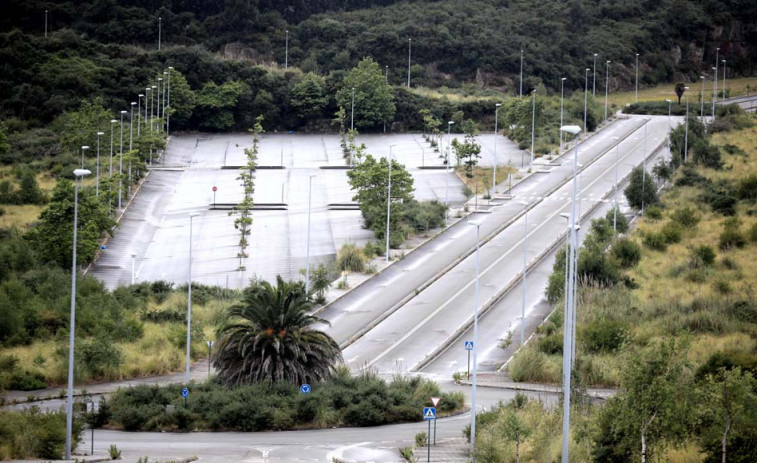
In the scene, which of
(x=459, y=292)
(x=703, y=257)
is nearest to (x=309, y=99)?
(x=459, y=292)

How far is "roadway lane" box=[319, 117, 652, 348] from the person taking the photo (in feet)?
202

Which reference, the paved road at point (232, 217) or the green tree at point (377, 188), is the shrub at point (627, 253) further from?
the paved road at point (232, 217)

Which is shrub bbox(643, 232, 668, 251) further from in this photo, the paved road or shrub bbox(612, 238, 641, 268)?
the paved road

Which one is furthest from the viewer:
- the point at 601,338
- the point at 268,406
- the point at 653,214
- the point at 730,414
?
the point at 653,214

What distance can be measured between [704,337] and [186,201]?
153ft

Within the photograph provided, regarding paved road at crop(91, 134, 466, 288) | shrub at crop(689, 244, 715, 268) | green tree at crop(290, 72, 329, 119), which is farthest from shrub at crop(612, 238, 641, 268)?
green tree at crop(290, 72, 329, 119)

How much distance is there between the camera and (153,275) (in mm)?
71625

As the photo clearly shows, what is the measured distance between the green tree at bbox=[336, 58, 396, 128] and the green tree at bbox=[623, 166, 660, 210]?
36.8m

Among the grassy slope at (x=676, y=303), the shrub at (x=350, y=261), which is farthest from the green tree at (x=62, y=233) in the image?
the grassy slope at (x=676, y=303)

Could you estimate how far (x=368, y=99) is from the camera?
386 feet

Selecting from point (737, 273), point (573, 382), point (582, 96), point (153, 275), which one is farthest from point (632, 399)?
point (582, 96)

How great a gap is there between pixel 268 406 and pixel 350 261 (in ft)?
104

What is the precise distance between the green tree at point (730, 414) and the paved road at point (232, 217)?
135ft

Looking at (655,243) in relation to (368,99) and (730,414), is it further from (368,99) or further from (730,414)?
(368,99)
